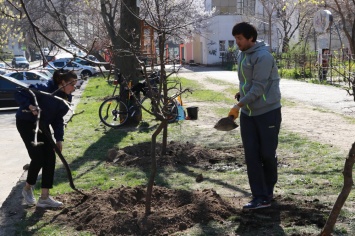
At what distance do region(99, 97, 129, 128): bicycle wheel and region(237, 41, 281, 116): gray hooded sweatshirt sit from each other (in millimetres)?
8326

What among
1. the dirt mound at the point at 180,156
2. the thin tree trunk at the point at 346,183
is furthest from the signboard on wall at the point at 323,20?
the thin tree trunk at the point at 346,183

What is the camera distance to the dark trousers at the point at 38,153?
6133 millimetres

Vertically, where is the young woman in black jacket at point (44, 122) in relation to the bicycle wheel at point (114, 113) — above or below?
above

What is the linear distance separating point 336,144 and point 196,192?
4.36 metres

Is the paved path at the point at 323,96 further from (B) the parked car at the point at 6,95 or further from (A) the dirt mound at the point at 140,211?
(B) the parked car at the point at 6,95

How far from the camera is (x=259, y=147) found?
5.82 m

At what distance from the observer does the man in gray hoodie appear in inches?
220

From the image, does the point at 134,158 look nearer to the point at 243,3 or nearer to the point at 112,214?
the point at 112,214

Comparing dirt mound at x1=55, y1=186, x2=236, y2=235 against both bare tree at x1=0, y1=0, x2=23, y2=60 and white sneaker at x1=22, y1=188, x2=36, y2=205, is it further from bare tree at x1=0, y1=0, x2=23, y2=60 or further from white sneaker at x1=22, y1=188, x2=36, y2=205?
bare tree at x1=0, y1=0, x2=23, y2=60

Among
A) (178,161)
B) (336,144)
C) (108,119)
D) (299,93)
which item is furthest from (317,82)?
(178,161)

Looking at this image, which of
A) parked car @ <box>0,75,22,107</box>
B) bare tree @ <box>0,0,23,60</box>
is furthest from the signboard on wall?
parked car @ <box>0,75,22,107</box>

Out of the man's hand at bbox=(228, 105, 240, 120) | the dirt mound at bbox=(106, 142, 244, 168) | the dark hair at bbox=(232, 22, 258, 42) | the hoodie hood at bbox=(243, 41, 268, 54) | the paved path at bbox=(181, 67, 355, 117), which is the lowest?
the paved path at bbox=(181, 67, 355, 117)

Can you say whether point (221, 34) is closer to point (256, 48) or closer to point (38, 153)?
point (38, 153)

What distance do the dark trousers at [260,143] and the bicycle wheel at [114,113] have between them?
8235 mm
